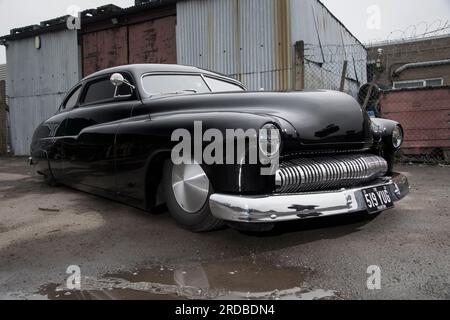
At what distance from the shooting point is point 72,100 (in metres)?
4.78

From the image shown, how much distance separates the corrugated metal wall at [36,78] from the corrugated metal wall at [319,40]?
6306mm

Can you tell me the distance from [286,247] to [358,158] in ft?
2.84

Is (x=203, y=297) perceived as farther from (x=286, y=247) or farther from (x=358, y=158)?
(x=358, y=158)

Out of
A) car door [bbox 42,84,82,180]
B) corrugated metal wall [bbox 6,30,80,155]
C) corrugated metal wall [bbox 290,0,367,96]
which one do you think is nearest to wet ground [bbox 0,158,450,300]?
car door [bbox 42,84,82,180]

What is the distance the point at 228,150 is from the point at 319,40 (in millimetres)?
7729

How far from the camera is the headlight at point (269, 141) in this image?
238cm

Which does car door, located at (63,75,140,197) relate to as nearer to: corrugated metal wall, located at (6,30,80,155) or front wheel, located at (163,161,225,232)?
front wheel, located at (163,161,225,232)

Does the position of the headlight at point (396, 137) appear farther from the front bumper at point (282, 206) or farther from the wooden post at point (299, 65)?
the wooden post at point (299, 65)

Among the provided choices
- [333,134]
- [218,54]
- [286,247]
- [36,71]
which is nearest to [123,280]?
[286,247]

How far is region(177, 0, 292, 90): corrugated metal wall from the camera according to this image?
26.0 ft

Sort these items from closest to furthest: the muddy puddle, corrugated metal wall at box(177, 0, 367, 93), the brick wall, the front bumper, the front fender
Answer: the muddy puddle < the front bumper < the front fender < the brick wall < corrugated metal wall at box(177, 0, 367, 93)

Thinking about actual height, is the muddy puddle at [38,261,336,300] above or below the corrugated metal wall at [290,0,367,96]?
below

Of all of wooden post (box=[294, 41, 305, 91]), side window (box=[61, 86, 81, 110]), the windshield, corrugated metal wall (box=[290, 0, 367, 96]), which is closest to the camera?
the windshield

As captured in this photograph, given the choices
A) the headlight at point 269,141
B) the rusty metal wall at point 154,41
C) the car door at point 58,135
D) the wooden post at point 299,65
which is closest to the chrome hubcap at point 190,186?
the headlight at point 269,141
